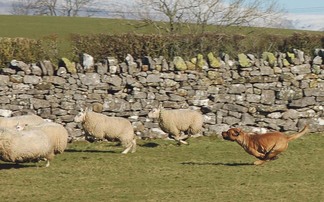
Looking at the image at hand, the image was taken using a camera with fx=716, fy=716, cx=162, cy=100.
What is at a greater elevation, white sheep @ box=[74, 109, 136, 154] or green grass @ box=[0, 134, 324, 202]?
white sheep @ box=[74, 109, 136, 154]

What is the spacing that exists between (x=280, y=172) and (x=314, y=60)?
25.0ft

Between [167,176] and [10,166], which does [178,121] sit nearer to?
[167,176]

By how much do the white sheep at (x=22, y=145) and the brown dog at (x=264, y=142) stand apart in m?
3.73

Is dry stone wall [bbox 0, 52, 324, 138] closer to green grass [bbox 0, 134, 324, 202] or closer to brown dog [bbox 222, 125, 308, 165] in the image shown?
green grass [bbox 0, 134, 324, 202]

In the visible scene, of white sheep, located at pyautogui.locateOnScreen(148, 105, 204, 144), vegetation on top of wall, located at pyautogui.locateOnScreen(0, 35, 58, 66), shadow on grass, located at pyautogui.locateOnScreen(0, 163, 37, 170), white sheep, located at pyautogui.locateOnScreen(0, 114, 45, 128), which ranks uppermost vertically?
vegetation on top of wall, located at pyautogui.locateOnScreen(0, 35, 58, 66)

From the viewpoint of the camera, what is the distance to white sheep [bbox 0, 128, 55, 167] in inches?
545

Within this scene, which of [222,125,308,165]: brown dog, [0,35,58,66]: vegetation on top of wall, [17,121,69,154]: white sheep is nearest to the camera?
[222,125,308,165]: brown dog

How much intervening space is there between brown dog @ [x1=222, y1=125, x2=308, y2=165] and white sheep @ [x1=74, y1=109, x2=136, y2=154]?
3080 millimetres

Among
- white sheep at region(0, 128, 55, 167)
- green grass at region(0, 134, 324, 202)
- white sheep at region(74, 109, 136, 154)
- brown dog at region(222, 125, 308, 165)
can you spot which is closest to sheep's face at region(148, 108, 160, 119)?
green grass at region(0, 134, 324, 202)

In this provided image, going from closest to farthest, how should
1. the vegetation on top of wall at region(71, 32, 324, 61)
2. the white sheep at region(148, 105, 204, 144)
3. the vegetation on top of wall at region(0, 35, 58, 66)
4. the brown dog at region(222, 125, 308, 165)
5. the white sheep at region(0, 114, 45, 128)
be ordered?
the brown dog at region(222, 125, 308, 165)
the white sheep at region(0, 114, 45, 128)
the white sheep at region(148, 105, 204, 144)
the vegetation on top of wall at region(0, 35, 58, 66)
the vegetation on top of wall at region(71, 32, 324, 61)

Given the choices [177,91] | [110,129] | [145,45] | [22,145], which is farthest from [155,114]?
[22,145]

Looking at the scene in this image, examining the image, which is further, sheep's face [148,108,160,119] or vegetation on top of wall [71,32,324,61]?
vegetation on top of wall [71,32,324,61]

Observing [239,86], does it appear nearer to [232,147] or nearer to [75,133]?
[232,147]

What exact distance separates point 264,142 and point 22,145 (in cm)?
481
